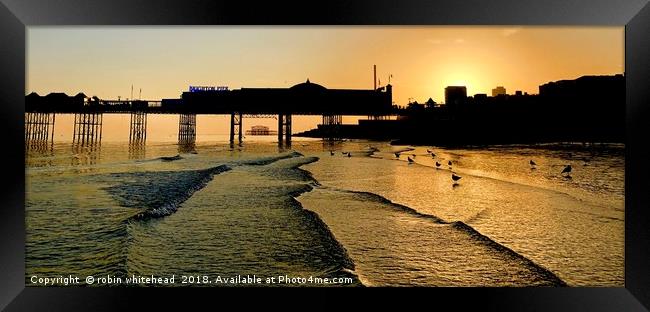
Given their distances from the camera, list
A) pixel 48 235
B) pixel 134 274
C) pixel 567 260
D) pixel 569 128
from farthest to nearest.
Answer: pixel 569 128 < pixel 48 235 < pixel 567 260 < pixel 134 274

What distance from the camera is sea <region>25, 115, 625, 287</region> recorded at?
4.53 metres

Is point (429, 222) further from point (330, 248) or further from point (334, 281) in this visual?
point (334, 281)

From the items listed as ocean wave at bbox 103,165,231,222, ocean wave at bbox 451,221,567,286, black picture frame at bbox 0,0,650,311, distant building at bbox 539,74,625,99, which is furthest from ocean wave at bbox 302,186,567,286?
distant building at bbox 539,74,625,99

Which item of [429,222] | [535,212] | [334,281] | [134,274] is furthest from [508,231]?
[134,274]

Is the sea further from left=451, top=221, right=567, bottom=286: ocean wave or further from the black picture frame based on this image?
the black picture frame

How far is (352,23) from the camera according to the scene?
347cm

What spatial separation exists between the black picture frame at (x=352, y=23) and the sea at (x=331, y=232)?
0.48 m

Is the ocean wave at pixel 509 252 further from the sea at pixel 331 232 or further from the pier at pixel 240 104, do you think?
the pier at pixel 240 104

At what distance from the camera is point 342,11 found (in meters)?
3.44

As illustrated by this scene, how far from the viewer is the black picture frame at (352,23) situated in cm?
332

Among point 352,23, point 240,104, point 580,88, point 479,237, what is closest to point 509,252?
point 479,237

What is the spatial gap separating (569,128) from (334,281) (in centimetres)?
3191

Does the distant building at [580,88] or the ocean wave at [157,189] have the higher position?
the distant building at [580,88]

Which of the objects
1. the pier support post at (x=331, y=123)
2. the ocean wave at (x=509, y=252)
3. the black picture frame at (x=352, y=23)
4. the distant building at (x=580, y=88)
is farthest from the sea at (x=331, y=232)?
the pier support post at (x=331, y=123)
